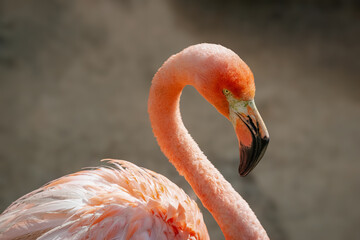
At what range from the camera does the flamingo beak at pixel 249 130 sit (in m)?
1.99

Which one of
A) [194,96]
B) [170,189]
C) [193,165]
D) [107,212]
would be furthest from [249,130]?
[194,96]

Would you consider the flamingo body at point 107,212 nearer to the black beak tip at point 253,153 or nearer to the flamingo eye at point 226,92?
the black beak tip at point 253,153

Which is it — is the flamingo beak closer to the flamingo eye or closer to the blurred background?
the flamingo eye

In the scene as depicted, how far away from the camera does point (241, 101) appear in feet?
6.57

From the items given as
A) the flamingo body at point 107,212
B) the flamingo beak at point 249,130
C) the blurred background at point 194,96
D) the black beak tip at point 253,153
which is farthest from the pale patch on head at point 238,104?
the blurred background at point 194,96

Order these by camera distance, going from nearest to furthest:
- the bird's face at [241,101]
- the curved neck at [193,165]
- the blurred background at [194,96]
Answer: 1. the bird's face at [241,101]
2. the curved neck at [193,165]
3. the blurred background at [194,96]

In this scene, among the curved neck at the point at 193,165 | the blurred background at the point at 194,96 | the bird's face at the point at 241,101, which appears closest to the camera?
the bird's face at the point at 241,101

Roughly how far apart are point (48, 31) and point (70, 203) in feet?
16.3

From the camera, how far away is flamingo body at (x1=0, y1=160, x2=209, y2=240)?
2.03 meters

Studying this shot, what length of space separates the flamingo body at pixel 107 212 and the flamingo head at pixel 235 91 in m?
0.47

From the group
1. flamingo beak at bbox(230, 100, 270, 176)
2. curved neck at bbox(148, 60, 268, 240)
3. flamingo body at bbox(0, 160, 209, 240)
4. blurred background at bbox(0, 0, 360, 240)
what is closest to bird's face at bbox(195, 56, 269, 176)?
flamingo beak at bbox(230, 100, 270, 176)

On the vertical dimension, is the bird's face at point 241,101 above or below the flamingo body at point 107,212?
above

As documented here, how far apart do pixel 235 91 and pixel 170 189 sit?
0.74 meters

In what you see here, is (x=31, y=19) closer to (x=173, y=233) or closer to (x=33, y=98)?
(x=33, y=98)
